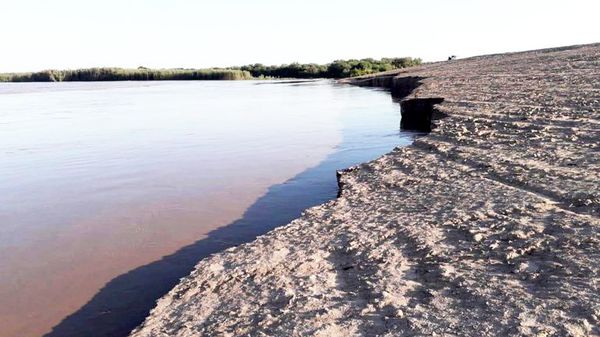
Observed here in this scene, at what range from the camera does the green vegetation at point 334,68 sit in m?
54.5

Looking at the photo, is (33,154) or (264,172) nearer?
(264,172)

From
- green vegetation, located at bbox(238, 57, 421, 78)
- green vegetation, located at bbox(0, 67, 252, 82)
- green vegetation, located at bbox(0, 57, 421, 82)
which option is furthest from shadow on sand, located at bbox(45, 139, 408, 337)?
green vegetation, located at bbox(0, 67, 252, 82)

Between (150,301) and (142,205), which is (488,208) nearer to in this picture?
(150,301)

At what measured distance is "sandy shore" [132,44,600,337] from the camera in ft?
8.27

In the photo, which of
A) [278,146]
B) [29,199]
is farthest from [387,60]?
[29,199]

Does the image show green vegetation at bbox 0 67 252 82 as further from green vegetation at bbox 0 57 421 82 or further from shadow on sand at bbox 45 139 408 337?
shadow on sand at bbox 45 139 408 337

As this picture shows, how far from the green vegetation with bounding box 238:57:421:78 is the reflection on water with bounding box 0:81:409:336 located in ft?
138

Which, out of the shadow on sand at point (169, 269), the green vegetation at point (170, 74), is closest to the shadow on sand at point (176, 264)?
the shadow on sand at point (169, 269)

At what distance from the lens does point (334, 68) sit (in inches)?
2446

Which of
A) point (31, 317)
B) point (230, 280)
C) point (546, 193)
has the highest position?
point (546, 193)

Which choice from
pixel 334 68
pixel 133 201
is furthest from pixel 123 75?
pixel 133 201

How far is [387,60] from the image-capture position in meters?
59.4

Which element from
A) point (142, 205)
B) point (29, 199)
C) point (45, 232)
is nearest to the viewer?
point (45, 232)

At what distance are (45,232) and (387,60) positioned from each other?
186ft
